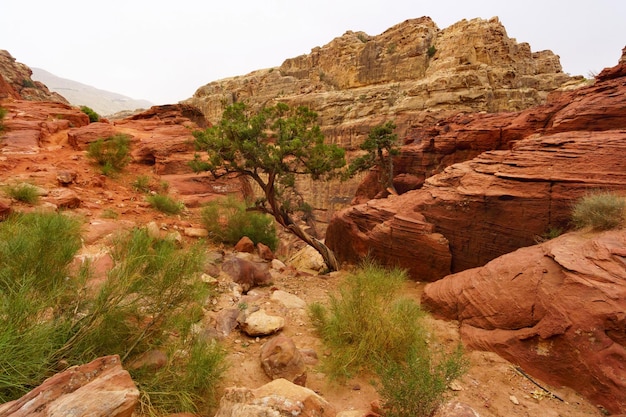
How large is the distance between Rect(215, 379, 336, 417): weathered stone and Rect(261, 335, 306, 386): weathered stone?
0.91 metres

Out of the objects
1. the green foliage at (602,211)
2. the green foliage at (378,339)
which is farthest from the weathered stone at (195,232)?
the green foliage at (602,211)

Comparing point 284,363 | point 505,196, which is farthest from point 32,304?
point 505,196

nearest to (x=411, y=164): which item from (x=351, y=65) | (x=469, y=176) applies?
(x=469, y=176)

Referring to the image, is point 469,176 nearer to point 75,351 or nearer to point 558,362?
point 558,362

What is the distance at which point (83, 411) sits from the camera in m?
1.58

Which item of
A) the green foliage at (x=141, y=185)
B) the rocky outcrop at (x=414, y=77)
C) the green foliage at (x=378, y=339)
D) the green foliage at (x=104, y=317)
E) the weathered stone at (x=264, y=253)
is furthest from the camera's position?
the rocky outcrop at (x=414, y=77)

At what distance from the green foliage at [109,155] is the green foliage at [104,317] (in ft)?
28.5

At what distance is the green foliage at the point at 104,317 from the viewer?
195 centimetres

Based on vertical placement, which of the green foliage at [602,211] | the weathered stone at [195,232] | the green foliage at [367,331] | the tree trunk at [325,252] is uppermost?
the green foliage at [602,211]

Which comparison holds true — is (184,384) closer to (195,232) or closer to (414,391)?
(414,391)

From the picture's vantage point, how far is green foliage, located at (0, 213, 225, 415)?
195 centimetres

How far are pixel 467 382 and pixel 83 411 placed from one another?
12.4 feet

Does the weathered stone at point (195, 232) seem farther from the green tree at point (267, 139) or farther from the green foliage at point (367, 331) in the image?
the green foliage at point (367, 331)

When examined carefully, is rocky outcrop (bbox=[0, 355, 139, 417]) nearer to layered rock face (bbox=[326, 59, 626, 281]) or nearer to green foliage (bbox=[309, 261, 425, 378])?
green foliage (bbox=[309, 261, 425, 378])
